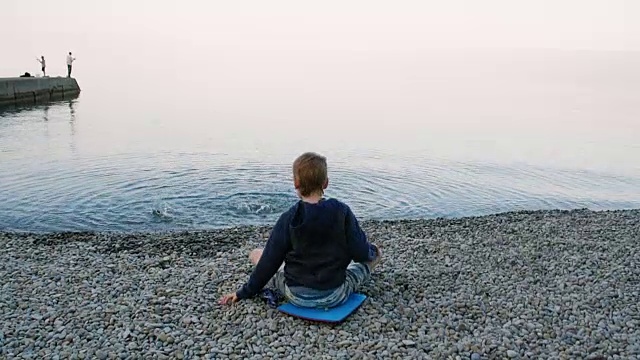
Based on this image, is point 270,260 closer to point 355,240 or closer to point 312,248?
point 312,248

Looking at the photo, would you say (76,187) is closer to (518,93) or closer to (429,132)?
(429,132)

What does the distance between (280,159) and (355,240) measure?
1729 cm

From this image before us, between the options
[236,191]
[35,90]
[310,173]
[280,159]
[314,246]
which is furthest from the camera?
[35,90]

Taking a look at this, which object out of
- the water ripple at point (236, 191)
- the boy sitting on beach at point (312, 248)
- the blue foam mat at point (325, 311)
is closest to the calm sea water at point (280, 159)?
the water ripple at point (236, 191)

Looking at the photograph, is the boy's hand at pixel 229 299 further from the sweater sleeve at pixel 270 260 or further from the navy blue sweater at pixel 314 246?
the navy blue sweater at pixel 314 246

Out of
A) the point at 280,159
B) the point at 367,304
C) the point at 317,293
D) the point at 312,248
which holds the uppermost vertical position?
the point at 312,248

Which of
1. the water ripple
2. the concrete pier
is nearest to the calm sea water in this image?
the water ripple

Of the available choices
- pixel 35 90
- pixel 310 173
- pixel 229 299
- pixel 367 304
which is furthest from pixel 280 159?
pixel 35 90

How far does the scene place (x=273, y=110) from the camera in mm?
44406

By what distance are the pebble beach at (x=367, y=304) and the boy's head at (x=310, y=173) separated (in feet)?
5.18

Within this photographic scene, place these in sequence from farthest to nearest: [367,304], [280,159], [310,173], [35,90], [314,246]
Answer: [35,90] → [280,159] → [367,304] → [314,246] → [310,173]

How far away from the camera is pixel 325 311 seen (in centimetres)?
703

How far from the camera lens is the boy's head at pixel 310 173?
6.60 m

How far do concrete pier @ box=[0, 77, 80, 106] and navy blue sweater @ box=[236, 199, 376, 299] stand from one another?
122 ft
